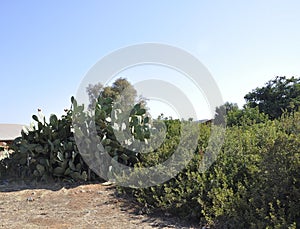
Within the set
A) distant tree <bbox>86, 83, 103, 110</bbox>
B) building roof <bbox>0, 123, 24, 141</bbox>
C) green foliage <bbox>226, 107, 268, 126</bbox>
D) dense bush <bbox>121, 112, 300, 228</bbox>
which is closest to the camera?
dense bush <bbox>121, 112, 300, 228</bbox>

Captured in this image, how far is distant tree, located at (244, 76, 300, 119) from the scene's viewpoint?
47.7 ft

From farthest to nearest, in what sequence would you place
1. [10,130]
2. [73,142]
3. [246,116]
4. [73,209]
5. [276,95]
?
[10,130] < [276,95] < [246,116] < [73,142] < [73,209]

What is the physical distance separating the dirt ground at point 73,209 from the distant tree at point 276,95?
11463mm

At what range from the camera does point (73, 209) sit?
12.3ft

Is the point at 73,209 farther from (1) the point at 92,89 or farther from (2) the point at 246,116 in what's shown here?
(2) the point at 246,116

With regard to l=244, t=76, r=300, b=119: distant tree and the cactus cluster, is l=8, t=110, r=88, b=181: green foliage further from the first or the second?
l=244, t=76, r=300, b=119: distant tree

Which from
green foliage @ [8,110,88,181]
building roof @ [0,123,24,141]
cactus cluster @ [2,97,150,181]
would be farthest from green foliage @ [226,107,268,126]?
building roof @ [0,123,24,141]

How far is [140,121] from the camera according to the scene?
566cm

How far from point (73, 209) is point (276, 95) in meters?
13.8

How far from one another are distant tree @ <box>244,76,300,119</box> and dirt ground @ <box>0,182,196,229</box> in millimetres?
11463

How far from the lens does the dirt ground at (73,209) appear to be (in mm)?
3293

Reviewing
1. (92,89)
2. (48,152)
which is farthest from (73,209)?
(92,89)

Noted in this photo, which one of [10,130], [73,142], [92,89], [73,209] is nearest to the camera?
[73,209]

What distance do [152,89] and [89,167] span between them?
5.47 feet
